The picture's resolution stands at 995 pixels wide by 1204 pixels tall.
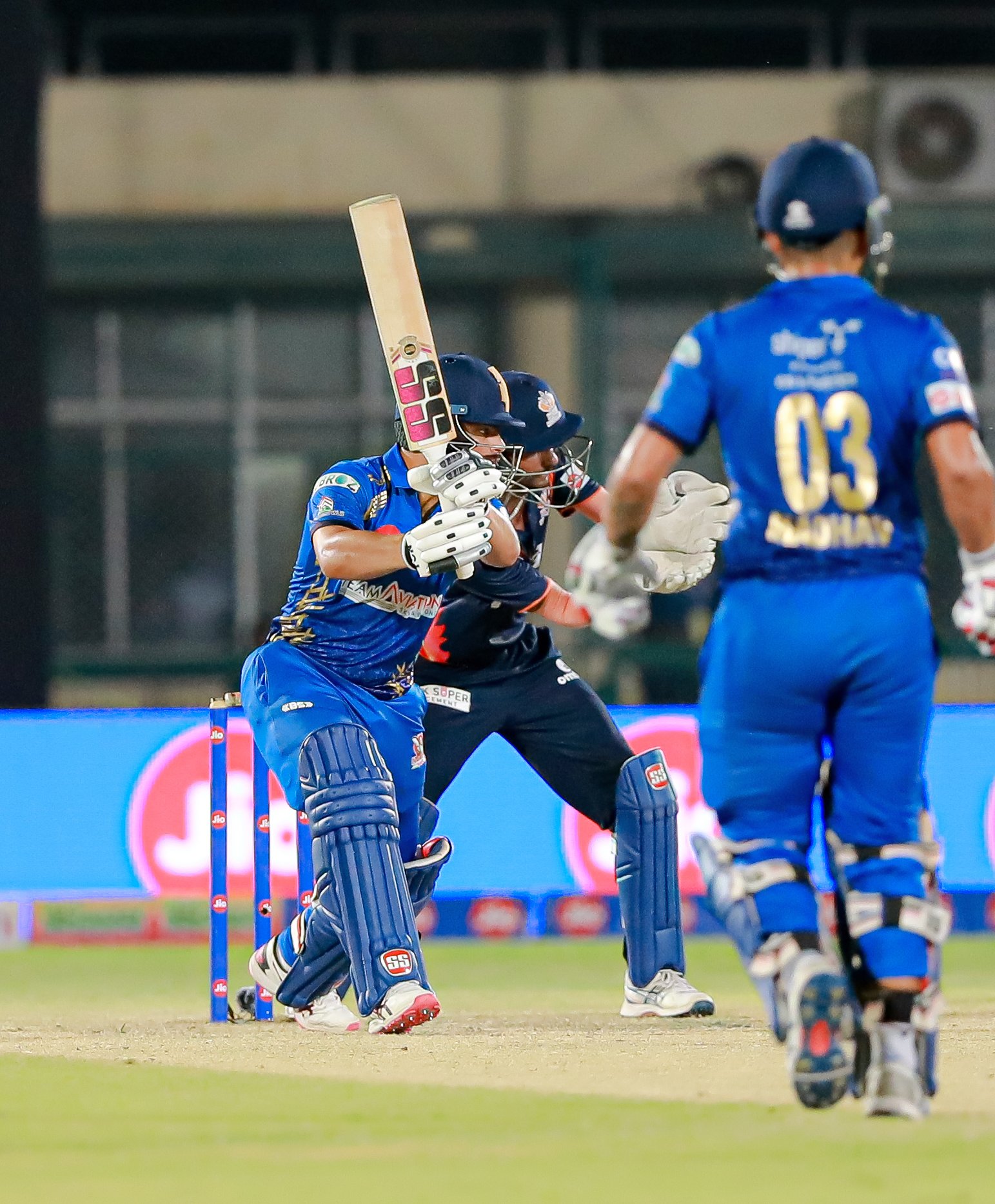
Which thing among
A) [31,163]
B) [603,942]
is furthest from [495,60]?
[603,942]

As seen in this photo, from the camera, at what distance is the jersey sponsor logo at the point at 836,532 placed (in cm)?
403

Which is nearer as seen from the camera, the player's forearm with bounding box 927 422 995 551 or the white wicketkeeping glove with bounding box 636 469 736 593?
the player's forearm with bounding box 927 422 995 551

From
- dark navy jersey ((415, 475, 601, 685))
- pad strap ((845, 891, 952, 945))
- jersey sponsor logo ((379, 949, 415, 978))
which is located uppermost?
dark navy jersey ((415, 475, 601, 685))

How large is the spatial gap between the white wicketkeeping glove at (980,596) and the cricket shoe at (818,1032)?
2.04 ft

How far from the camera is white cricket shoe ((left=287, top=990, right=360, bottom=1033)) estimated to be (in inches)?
231

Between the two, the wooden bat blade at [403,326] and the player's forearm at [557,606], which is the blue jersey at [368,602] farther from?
the player's forearm at [557,606]

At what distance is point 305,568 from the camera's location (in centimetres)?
554

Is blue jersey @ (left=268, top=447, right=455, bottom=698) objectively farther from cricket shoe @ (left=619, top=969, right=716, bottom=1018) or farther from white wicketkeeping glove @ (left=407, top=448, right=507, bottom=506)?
cricket shoe @ (left=619, top=969, right=716, bottom=1018)

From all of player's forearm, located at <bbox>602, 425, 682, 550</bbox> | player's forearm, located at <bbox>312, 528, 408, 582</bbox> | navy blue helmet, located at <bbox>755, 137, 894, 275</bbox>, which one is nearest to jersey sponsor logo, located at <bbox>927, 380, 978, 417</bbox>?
navy blue helmet, located at <bbox>755, 137, 894, 275</bbox>

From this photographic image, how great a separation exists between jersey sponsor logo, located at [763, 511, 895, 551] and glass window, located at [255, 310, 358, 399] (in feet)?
44.8

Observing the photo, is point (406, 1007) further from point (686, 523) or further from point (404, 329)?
point (404, 329)

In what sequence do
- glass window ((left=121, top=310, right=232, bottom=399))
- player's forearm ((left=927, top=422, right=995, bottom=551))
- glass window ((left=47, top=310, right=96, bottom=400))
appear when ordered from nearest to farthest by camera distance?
player's forearm ((left=927, top=422, right=995, bottom=551)) < glass window ((left=47, top=310, right=96, bottom=400)) < glass window ((left=121, top=310, right=232, bottom=399))

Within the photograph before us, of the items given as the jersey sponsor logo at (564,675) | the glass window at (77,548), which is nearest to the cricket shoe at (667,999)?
the jersey sponsor logo at (564,675)

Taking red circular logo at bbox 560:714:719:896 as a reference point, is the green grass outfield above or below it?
above
